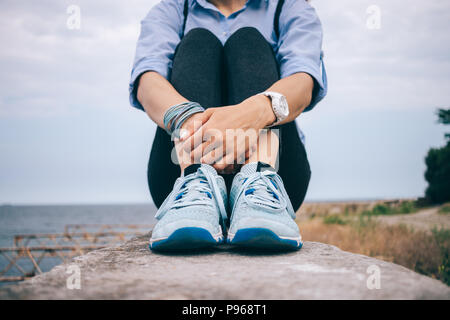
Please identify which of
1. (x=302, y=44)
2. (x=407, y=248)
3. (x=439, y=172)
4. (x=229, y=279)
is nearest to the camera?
(x=229, y=279)

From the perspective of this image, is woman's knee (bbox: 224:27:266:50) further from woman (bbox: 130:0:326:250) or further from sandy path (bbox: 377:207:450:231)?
sandy path (bbox: 377:207:450:231)

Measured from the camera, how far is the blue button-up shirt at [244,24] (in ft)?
4.98

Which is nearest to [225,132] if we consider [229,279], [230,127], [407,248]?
[230,127]

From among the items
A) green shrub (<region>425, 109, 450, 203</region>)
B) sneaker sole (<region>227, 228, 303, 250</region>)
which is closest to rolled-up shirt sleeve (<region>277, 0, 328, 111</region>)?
sneaker sole (<region>227, 228, 303, 250</region>)

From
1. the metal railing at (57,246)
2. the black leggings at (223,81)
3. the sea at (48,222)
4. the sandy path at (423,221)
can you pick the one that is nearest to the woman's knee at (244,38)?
the black leggings at (223,81)

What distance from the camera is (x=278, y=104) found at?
125cm

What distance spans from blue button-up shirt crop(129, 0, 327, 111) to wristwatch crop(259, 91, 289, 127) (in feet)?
0.78

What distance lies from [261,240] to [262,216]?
0.22ft

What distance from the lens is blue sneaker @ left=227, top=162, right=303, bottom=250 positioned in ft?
3.03

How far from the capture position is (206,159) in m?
1.22

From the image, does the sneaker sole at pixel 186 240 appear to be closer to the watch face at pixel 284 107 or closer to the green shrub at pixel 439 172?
the watch face at pixel 284 107

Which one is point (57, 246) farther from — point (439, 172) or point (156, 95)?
point (439, 172)

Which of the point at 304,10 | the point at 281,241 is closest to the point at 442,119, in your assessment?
the point at 304,10
